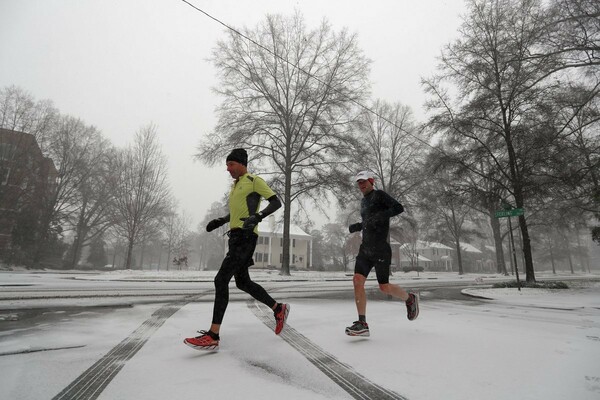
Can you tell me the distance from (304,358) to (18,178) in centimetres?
2946

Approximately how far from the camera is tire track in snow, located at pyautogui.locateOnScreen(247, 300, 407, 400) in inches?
71.1

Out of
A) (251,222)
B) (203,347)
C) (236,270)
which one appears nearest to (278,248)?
(236,270)

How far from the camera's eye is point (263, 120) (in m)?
18.9

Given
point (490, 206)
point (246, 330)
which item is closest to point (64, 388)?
point (246, 330)

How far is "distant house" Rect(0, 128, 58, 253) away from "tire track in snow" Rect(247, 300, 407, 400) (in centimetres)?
2828

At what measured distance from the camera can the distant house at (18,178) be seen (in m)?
22.3

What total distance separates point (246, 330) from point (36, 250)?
3017 centimetres

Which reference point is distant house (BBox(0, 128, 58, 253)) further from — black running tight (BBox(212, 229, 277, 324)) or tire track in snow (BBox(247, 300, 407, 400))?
tire track in snow (BBox(247, 300, 407, 400))

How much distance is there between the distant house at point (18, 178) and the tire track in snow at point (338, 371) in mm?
28284

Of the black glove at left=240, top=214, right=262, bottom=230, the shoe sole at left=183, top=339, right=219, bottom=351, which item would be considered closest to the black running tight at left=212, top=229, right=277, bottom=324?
the black glove at left=240, top=214, right=262, bottom=230

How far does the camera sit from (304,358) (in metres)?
2.51

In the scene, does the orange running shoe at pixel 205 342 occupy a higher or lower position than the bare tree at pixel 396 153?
lower

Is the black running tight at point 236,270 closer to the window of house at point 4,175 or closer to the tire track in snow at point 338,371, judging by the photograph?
the tire track in snow at point 338,371

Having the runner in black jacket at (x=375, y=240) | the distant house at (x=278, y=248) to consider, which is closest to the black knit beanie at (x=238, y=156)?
the runner in black jacket at (x=375, y=240)
